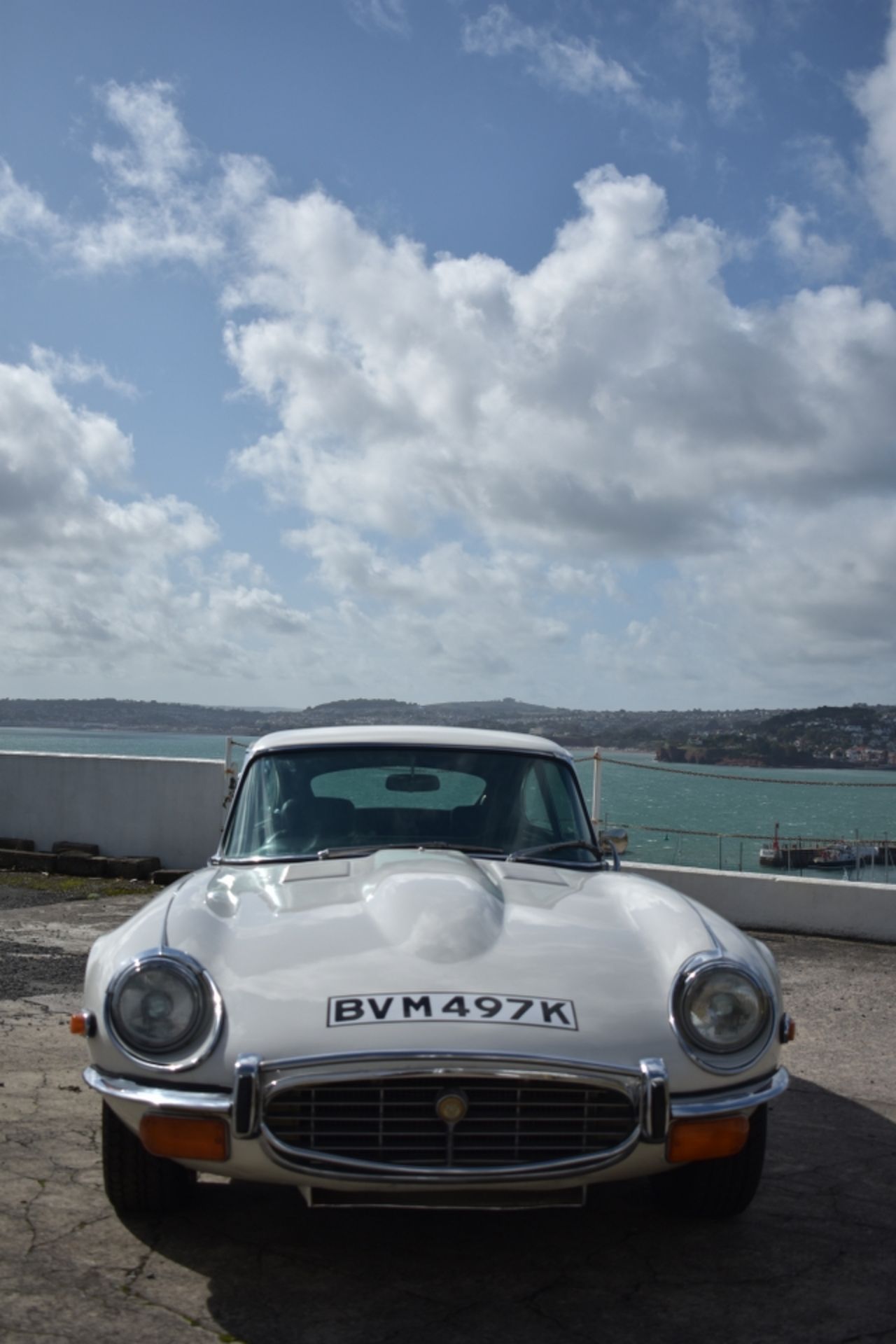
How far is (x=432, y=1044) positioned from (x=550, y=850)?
5.59 ft

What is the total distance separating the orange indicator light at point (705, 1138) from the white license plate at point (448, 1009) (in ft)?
1.19

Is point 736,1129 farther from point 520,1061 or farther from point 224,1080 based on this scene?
point 224,1080

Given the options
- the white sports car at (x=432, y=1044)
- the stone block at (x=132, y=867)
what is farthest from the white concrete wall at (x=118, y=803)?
the white sports car at (x=432, y=1044)

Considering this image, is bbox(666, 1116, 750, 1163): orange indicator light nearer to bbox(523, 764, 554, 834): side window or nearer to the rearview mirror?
bbox(523, 764, 554, 834): side window

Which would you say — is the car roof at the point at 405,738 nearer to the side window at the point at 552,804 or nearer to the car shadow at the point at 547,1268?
the side window at the point at 552,804

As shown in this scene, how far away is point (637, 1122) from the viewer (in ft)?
10.2

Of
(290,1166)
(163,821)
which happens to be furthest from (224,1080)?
(163,821)

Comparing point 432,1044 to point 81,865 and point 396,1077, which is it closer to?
point 396,1077

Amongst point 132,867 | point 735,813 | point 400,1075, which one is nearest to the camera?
point 400,1075

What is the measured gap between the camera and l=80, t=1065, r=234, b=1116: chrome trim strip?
3.06 m

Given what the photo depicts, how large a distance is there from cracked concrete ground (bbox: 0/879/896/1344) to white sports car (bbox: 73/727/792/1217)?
0.21 meters

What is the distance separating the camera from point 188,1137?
3090mm

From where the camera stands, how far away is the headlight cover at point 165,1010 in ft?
10.4

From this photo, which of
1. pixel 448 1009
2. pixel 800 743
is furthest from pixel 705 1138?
pixel 800 743
